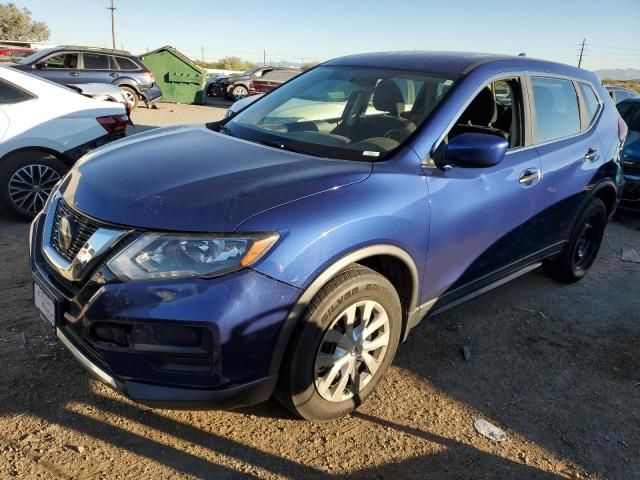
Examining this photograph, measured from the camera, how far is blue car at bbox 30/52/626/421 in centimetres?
209

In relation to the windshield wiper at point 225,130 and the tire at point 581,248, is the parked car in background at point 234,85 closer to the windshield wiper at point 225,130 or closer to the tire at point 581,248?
the tire at point 581,248

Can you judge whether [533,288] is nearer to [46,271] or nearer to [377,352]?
[377,352]

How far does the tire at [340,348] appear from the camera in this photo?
2.30m

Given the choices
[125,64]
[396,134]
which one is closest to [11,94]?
[396,134]

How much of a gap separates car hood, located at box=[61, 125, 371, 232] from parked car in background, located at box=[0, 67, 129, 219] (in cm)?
259

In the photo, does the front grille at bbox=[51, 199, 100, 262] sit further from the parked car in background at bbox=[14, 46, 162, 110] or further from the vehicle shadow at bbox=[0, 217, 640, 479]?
the parked car in background at bbox=[14, 46, 162, 110]

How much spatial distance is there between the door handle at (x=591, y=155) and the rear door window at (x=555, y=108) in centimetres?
19

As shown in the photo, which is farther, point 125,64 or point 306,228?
point 125,64

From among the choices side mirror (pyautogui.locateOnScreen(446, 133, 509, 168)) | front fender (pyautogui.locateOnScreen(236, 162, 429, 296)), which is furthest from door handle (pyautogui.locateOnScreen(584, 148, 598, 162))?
front fender (pyautogui.locateOnScreen(236, 162, 429, 296))

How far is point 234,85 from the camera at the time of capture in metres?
21.1

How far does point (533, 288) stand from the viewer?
14.6ft

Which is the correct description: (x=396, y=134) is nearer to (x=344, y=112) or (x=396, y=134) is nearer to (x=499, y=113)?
(x=344, y=112)

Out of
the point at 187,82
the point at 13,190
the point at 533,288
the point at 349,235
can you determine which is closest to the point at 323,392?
the point at 349,235

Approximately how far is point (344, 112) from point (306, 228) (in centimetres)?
153
